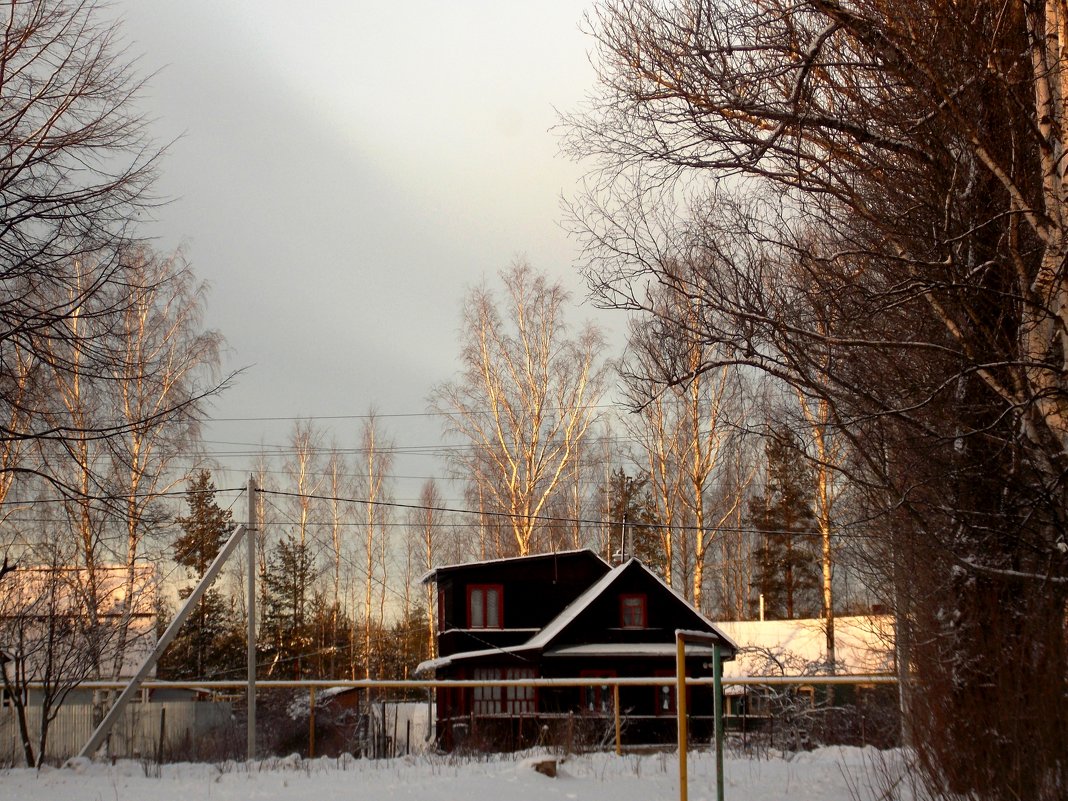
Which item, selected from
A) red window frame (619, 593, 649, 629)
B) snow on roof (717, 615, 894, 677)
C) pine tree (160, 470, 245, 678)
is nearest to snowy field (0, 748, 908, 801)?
snow on roof (717, 615, 894, 677)

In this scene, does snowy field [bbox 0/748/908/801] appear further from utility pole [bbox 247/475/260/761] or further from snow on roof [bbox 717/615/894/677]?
snow on roof [bbox 717/615/894/677]

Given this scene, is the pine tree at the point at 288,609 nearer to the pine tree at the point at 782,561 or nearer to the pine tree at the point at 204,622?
the pine tree at the point at 204,622

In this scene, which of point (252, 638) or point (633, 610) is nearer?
point (252, 638)

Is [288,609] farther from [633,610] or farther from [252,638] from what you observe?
[252,638]

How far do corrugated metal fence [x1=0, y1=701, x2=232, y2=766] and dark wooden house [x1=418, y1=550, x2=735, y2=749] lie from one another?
5725mm

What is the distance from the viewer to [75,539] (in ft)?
66.3

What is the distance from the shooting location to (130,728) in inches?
777

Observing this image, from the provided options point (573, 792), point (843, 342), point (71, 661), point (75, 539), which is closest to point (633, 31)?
point (843, 342)

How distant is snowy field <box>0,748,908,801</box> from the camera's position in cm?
1030

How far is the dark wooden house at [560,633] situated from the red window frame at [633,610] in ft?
0.09

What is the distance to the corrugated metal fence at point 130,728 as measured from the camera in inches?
646

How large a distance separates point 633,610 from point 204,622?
738 inches

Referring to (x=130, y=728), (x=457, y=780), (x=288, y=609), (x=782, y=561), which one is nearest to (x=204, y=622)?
(x=288, y=609)

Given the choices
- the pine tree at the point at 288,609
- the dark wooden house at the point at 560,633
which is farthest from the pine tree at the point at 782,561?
the pine tree at the point at 288,609
